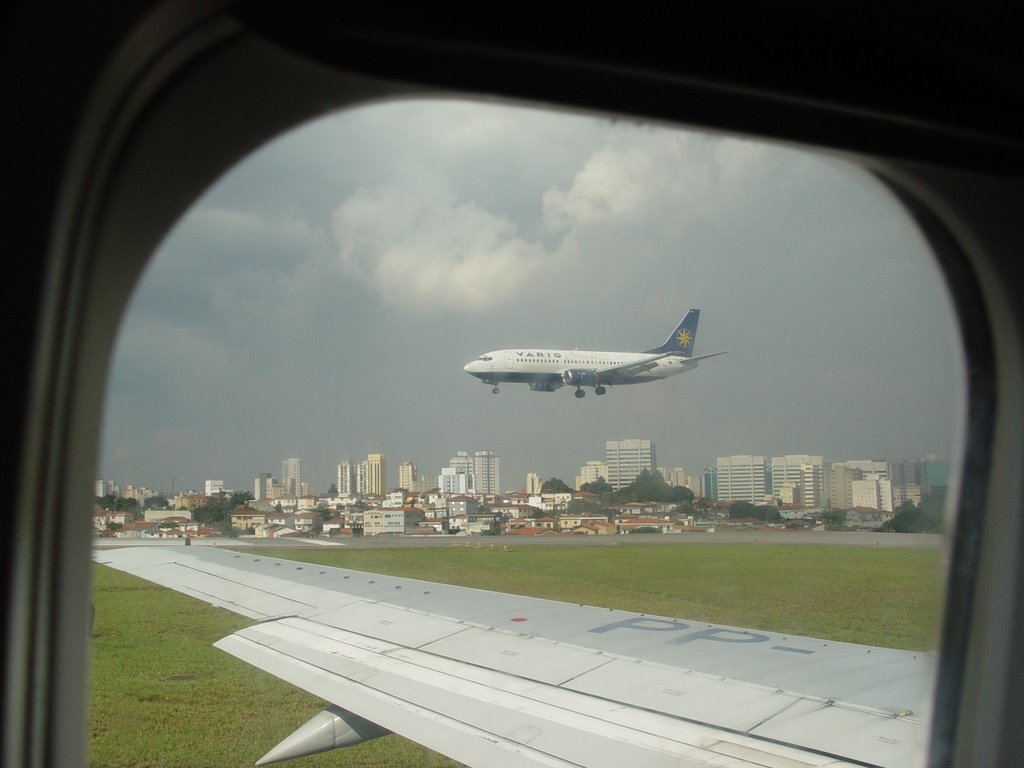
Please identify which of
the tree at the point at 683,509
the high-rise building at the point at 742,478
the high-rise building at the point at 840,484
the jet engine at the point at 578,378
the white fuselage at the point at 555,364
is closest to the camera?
the white fuselage at the point at 555,364

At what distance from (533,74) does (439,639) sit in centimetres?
264

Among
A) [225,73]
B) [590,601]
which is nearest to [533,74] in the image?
[225,73]

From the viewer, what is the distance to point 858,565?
3.89m

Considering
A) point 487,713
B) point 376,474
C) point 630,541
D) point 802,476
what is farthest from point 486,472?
point 630,541

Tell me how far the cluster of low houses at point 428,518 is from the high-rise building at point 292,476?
5 cm

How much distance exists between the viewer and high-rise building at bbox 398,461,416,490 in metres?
2.81

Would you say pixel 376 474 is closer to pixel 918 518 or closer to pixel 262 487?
pixel 262 487

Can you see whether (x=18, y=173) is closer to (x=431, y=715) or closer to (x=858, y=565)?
(x=431, y=715)

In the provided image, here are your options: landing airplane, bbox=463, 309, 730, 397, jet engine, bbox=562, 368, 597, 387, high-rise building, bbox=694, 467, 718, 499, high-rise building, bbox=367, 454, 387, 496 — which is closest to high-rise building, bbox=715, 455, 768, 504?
high-rise building, bbox=694, 467, 718, 499

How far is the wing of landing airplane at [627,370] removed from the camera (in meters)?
2.94

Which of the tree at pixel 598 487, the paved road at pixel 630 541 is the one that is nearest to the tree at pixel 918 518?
the paved road at pixel 630 541

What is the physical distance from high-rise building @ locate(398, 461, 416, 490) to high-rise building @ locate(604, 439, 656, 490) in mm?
796

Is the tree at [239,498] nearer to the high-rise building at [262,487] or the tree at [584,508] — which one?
the high-rise building at [262,487]

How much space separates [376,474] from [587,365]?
2.73ft
